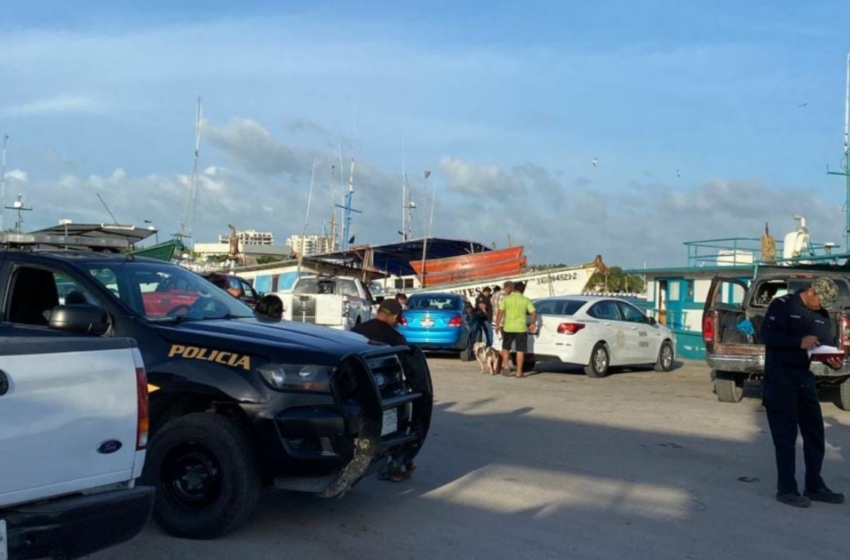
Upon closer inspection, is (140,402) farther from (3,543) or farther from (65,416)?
(3,543)

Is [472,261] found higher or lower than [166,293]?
higher

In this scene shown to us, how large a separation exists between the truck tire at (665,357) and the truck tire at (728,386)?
495 centimetres

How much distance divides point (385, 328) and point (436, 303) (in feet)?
42.6

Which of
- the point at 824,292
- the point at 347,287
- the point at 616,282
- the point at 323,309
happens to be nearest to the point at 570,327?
the point at 323,309

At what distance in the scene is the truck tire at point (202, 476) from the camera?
6.18 metres

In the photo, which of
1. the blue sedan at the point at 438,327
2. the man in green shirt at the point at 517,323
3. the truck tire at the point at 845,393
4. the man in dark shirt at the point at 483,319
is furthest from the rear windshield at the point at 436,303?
the truck tire at the point at 845,393

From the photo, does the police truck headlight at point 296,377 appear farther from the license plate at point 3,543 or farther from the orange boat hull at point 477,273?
the orange boat hull at point 477,273

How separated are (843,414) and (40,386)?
11.9 meters

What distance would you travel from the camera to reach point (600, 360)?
699 inches

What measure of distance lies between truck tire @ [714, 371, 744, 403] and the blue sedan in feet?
23.5

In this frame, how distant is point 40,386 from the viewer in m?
4.16

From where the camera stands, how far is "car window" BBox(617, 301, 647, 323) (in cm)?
1855

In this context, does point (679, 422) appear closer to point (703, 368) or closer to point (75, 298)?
point (75, 298)

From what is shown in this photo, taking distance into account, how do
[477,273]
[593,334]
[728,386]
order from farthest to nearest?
1. [477,273]
2. [593,334]
3. [728,386]
